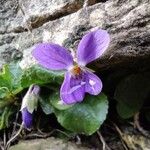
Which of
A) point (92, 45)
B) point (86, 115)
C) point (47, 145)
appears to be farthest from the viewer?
point (47, 145)

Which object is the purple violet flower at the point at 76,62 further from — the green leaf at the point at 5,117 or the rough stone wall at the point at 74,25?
the green leaf at the point at 5,117

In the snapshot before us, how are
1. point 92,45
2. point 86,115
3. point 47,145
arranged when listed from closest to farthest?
1. point 92,45
2. point 86,115
3. point 47,145

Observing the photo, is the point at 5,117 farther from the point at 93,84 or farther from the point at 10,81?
the point at 93,84

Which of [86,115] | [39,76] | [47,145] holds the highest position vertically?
[39,76]

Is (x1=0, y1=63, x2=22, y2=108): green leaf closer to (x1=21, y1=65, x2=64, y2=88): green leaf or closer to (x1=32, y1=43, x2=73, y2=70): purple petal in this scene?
(x1=21, y1=65, x2=64, y2=88): green leaf

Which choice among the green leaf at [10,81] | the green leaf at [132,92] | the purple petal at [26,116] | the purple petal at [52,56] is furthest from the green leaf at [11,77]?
the green leaf at [132,92]

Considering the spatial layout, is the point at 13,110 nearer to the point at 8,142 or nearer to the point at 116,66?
the point at 8,142

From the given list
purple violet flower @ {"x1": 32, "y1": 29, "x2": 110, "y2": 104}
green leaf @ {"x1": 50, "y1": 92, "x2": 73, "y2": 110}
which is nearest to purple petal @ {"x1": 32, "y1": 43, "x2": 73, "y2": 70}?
purple violet flower @ {"x1": 32, "y1": 29, "x2": 110, "y2": 104}

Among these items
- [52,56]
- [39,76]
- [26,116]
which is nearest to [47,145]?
[26,116]
